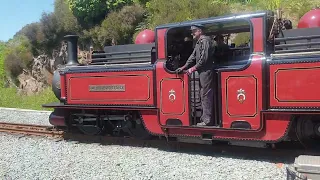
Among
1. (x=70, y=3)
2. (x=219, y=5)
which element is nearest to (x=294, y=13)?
(x=219, y=5)

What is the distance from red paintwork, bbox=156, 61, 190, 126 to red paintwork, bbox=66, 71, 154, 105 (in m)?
0.19

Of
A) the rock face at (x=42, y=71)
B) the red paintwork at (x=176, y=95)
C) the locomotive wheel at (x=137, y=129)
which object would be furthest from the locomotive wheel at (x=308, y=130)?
the rock face at (x=42, y=71)

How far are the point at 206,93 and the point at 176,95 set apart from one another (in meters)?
0.55

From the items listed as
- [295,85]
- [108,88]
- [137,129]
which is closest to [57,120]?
[108,88]

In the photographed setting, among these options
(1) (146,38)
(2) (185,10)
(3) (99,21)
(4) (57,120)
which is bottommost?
(4) (57,120)

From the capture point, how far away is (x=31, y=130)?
8.84m

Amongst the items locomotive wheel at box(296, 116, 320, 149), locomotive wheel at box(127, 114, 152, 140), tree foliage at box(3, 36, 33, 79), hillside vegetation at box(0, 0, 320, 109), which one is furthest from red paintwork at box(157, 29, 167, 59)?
tree foliage at box(3, 36, 33, 79)

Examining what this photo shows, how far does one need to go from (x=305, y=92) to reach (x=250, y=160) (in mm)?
1327

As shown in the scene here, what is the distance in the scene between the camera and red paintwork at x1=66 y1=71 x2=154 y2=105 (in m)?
6.86

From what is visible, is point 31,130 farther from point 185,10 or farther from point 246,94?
point 185,10

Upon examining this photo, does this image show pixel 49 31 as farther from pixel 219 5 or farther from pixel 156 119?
pixel 156 119

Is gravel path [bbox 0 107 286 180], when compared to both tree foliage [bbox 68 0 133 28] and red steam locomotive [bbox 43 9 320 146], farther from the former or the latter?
tree foliage [bbox 68 0 133 28]

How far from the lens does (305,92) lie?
5.40m

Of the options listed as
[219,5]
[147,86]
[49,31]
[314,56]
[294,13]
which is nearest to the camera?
[314,56]
